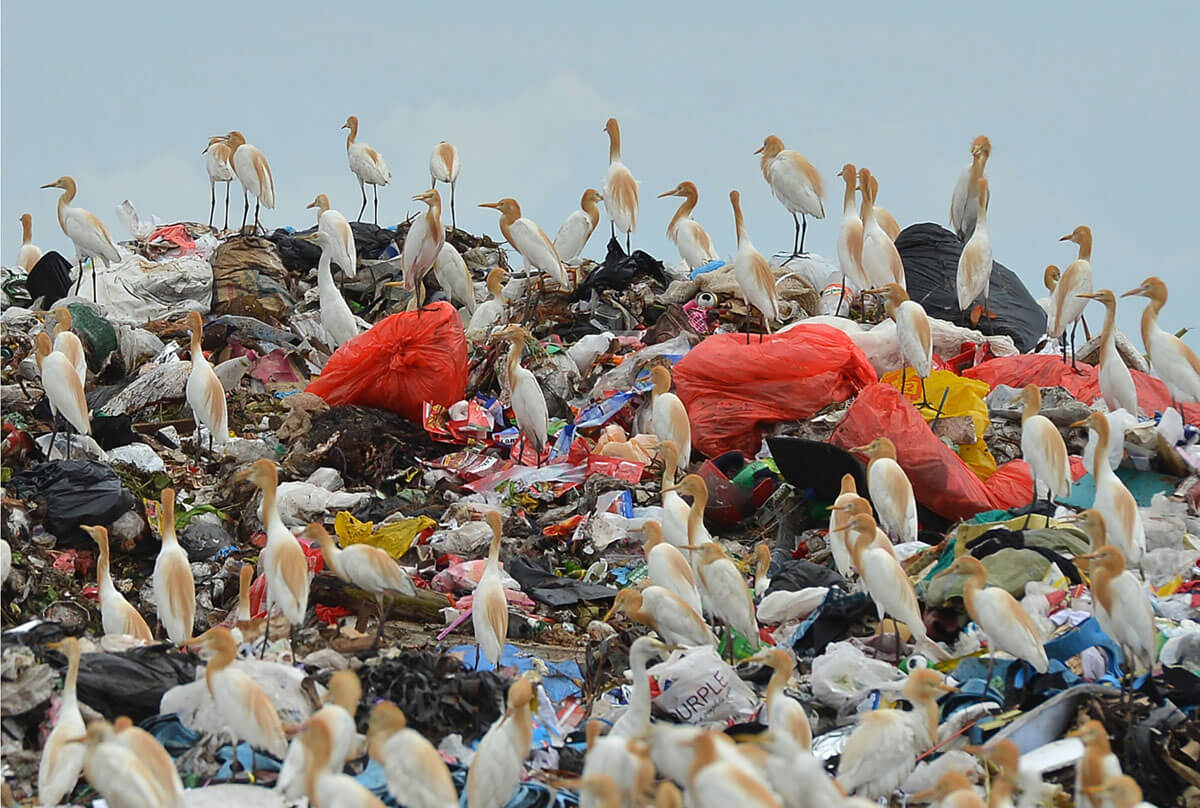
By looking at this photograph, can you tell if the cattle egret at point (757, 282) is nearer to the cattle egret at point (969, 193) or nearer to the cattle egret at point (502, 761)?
the cattle egret at point (969, 193)

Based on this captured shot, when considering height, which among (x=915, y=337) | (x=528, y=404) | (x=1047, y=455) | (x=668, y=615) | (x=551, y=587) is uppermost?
(x=915, y=337)

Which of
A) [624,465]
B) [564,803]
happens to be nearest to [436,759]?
[564,803]

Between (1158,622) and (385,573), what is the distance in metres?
3.19

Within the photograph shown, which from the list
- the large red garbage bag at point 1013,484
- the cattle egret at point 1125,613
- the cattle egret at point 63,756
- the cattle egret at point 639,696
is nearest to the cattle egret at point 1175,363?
the large red garbage bag at point 1013,484

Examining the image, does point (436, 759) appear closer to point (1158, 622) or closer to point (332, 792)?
point (332, 792)

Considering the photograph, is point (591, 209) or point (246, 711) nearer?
point (246, 711)

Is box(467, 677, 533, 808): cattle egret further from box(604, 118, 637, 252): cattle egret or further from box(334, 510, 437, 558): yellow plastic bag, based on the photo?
box(604, 118, 637, 252): cattle egret

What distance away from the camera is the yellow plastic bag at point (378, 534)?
7559mm

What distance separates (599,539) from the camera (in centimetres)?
790

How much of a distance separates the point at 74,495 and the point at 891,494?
13.0ft

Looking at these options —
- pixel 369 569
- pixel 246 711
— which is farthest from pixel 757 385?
pixel 246 711

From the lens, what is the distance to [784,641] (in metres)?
6.70

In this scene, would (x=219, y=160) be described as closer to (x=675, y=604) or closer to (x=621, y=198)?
(x=621, y=198)

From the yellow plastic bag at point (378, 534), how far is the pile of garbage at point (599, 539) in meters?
0.02
